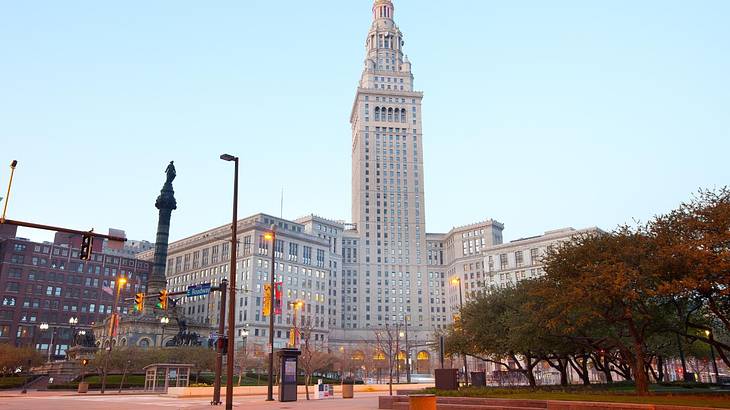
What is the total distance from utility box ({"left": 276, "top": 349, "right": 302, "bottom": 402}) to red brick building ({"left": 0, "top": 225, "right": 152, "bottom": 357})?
108709 mm

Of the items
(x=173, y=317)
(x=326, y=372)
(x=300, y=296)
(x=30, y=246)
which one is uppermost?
(x=30, y=246)

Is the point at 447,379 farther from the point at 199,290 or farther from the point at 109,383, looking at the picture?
the point at 109,383

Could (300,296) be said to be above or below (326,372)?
Result: above

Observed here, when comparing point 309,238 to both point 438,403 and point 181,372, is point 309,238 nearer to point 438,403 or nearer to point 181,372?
point 181,372

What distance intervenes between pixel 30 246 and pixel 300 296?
71.8 meters

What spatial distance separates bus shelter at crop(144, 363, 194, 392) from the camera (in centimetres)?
5562

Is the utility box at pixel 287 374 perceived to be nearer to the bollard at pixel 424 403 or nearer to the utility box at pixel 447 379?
the utility box at pixel 447 379

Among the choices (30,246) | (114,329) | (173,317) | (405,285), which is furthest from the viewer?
(405,285)

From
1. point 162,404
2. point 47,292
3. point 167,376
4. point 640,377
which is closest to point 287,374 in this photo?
point 162,404

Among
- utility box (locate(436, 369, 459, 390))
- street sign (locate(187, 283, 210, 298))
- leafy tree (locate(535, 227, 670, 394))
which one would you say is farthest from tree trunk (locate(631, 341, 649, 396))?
street sign (locate(187, 283, 210, 298))

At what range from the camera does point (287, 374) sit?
126 feet

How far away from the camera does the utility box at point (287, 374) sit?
37.8 meters

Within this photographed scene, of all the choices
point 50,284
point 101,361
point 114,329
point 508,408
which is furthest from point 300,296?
point 508,408

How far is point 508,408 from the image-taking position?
79.4 feet
